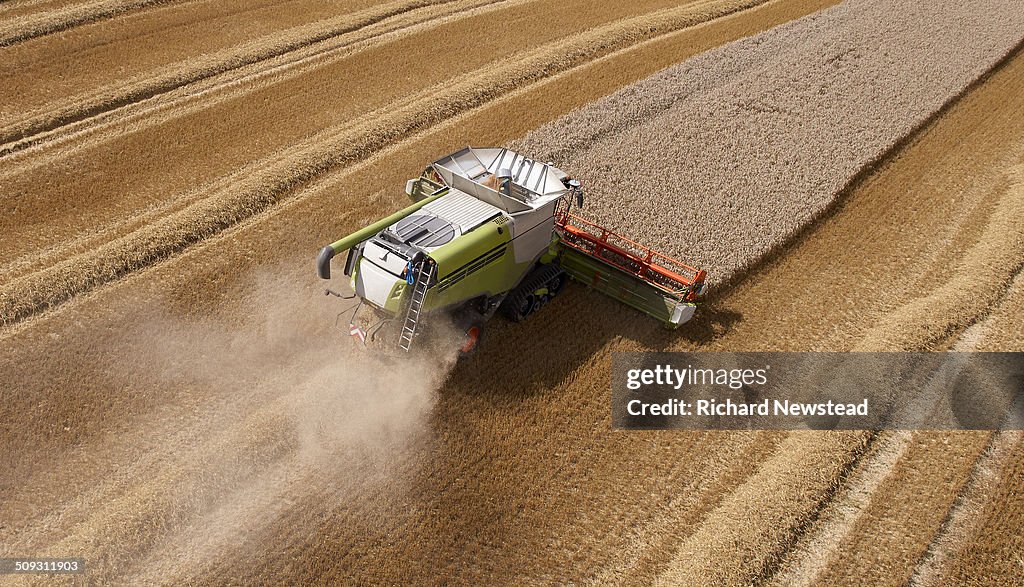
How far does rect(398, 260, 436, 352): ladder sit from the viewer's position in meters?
11.9

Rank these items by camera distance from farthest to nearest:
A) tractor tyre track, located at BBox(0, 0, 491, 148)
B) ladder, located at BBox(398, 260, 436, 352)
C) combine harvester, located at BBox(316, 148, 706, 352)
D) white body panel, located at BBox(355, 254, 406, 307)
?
tractor tyre track, located at BBox(0, 0, 491, 148)
combine harvester, located at BBox(316, 148, 706, 352)
white body panel, located at BBox(355, 254, 406, 307)
ladder, located at BBox(398, 260, 436, 352)

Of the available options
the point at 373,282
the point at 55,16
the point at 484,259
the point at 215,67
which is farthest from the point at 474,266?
the point at 55,16

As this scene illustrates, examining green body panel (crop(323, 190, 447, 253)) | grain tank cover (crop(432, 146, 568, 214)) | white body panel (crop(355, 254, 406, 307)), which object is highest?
grain tank cover (crop(432, 146, 568, 214))

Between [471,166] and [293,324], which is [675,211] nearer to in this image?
[471,166]

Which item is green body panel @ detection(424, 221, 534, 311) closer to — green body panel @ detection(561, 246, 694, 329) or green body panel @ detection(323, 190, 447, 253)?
green body panel @ detection(323, 190, 447, 253)

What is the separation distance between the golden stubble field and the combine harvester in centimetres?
70

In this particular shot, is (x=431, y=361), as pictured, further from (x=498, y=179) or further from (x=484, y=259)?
(x=498, y=179)

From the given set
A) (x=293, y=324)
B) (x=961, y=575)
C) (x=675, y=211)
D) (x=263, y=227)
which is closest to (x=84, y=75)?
(x=263, y=227)

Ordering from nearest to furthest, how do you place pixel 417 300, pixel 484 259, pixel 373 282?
pixel 417 300 < pixel 373 282 < pixel 484 259

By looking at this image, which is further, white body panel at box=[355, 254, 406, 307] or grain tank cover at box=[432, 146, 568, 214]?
grain tank cover at box=[432, 146, 568, 214]

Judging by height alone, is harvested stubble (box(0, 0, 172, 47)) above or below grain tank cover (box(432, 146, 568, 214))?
below

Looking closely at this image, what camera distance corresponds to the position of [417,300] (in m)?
12.0

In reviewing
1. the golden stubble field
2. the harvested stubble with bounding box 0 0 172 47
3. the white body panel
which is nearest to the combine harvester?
the white body panel

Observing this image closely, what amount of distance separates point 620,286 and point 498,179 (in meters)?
3.43
